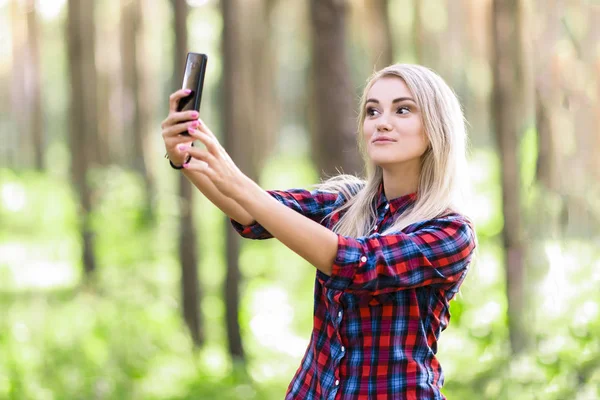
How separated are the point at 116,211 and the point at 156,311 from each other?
1993 mm

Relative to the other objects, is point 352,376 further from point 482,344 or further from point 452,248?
point 482,344

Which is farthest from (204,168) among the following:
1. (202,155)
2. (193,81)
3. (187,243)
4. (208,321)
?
(208,321)

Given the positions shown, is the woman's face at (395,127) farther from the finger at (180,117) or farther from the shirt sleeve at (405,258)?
the finger at (180,117)

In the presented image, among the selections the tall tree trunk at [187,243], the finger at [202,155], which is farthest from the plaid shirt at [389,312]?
the tall tree trunk at [187,243]

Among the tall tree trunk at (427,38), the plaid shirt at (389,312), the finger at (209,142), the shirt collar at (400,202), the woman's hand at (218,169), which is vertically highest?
the tall tree trunk at (427,38)

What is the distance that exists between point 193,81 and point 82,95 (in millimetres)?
13188

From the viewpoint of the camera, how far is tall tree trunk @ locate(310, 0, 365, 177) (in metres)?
6.64

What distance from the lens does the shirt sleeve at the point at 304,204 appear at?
9.47 ft

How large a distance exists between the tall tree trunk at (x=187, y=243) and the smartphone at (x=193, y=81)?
8.94 m

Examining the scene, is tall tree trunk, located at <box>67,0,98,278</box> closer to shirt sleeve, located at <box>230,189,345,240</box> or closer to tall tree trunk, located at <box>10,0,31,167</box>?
shirt sleeve, located at <box>230,189,345,240</box>

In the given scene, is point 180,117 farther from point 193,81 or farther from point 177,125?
point 193,81

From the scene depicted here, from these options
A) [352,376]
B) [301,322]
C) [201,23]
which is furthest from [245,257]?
[201,23]

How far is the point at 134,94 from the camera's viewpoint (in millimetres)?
20109

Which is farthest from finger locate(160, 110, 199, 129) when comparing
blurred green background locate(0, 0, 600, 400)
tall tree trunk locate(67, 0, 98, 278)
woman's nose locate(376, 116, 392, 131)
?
tall tree trunk locate(67, 0, 98, 278)
